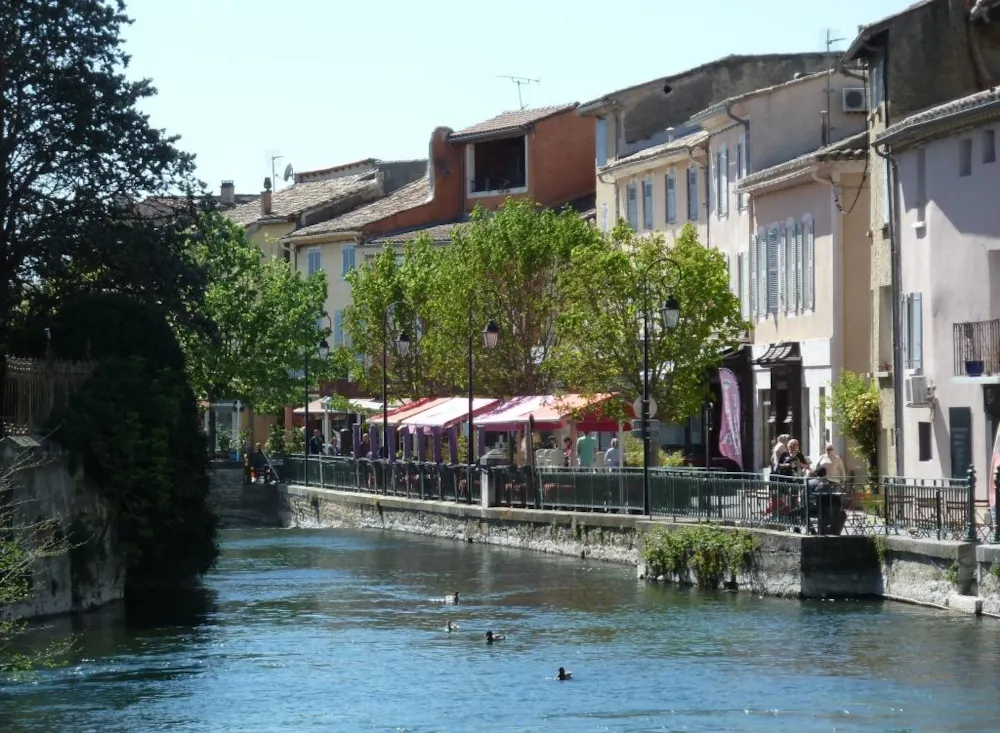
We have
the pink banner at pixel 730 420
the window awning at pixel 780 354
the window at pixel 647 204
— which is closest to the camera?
the pink banner at pixel 730 420

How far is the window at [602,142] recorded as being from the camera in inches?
2926

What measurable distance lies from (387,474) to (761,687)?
38118 millimetres

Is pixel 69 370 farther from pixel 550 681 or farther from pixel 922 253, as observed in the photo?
pixel 922 253

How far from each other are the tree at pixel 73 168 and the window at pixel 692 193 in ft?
71.0

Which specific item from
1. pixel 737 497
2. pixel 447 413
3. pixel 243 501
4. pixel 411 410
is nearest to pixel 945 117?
pixel 737 497

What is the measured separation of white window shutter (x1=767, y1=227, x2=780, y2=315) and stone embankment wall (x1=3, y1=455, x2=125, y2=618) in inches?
871

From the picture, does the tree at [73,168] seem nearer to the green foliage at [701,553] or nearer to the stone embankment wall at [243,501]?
the green foliage at [701,553]

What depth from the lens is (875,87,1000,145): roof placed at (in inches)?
1620

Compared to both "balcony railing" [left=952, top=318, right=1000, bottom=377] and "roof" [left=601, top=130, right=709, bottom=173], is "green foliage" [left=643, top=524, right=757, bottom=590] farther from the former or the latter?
"roof" [left=601, top=130, right=709, bottom=173]

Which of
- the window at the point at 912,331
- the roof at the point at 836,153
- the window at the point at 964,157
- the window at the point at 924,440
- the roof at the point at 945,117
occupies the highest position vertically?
the roof at the point at 836,153

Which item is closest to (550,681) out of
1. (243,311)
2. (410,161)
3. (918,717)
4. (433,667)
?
(433,667)

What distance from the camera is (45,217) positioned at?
45.3m

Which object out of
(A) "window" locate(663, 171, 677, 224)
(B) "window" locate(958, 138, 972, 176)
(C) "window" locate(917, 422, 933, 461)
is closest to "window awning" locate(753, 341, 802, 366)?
(C) "window" locate(917, 422, 933, 461)

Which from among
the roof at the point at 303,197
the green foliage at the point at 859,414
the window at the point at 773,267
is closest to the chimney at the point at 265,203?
the roof at the point at 303,197
